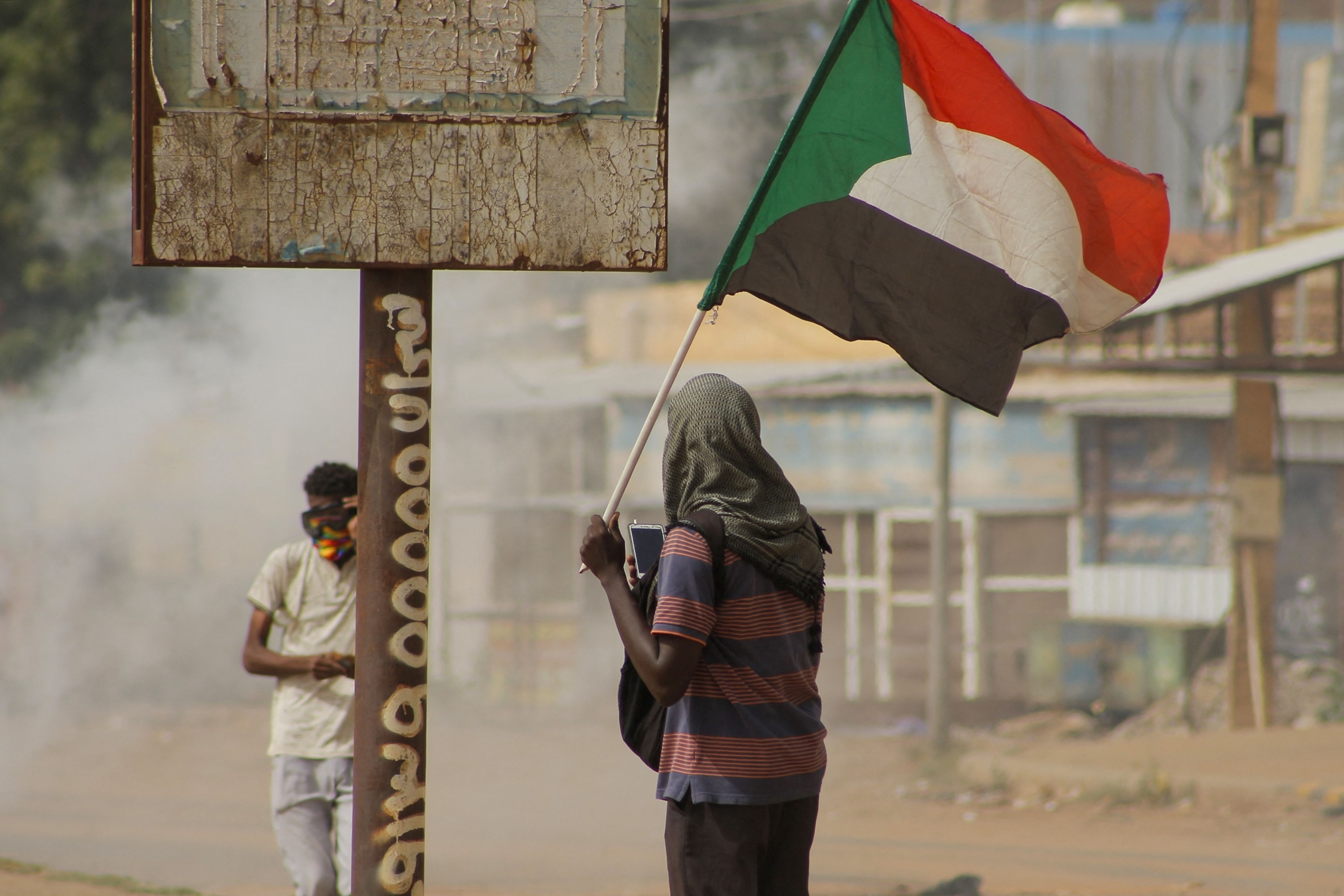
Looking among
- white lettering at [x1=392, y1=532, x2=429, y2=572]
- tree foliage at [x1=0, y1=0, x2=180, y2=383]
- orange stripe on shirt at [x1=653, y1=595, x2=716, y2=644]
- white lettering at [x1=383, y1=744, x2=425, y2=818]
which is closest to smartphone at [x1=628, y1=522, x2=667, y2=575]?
orange stripe on shirt at [x1=653, y1=595, x2=716, y2=644]

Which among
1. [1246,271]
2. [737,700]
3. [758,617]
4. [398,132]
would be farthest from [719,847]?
[1246,271]

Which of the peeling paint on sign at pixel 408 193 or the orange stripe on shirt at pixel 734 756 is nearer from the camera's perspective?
the peeling paint on sign at pixel 408 193

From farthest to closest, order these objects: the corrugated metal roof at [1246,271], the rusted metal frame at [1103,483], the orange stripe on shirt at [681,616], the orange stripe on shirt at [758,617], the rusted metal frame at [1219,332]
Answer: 1. the rusted metal frame at [1103,483]
2. the rusted metal frame at [1219,332]
3. the corrugated metal roof at [1246,271]
4. the orange stripe on shirt at [758,617]
5. the orange stripe on shirt at [681,616]

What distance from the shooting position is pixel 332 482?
4.57m

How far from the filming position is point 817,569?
2744 mm

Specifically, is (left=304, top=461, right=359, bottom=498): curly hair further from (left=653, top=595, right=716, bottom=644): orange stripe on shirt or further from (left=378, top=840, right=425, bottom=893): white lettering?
(left=653, top=595, right=716, bottom=644): orange stripe on shirt

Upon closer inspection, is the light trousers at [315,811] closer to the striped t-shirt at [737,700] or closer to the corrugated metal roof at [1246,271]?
the striped t-shirt at [737,700]

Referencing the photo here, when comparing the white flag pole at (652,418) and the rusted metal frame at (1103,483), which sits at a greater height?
the white flag pole at (652,418)

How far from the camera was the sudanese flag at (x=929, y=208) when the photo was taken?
310 centimetres

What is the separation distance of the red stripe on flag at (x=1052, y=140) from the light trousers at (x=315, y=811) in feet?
8.51

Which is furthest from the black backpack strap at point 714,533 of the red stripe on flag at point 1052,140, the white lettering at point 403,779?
the red stripe on flag at point 1052,140

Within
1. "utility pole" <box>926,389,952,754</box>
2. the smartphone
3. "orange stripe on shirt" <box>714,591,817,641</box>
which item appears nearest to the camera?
"orange stripe on shirt" <box>714,591,817,641</box>

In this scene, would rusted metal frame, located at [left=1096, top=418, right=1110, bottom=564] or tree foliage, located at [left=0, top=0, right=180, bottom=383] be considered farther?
tree foliage, located at [left=0, top=0, right=180, bottom=383]

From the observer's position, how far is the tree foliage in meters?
12.1
